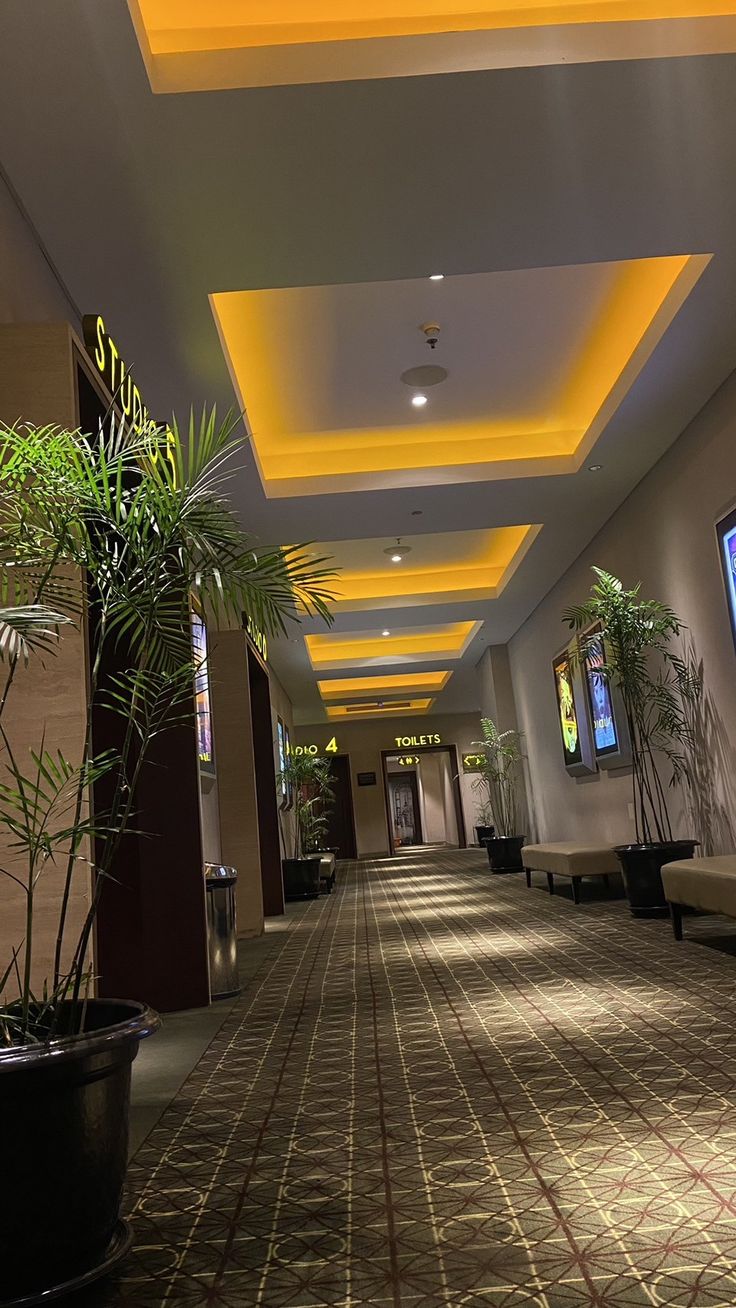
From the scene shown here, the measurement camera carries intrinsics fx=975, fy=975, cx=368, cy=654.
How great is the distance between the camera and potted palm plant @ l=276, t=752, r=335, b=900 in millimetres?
11703

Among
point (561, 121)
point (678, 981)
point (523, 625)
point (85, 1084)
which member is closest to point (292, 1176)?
point (85, 1084)

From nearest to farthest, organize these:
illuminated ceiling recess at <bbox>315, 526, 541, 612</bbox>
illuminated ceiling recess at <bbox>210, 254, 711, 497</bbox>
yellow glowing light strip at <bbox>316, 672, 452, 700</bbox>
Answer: illuminated ceiling recess at <bbox>210, 254, 711, 497</bbox>, illuminated ceiling recess at <bbox>315, 526, 541, 612</bbox>, yellow glowing light strip at <bbox>316, 672, 452, 700</bbox>

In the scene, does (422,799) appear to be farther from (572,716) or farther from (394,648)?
(572,716)

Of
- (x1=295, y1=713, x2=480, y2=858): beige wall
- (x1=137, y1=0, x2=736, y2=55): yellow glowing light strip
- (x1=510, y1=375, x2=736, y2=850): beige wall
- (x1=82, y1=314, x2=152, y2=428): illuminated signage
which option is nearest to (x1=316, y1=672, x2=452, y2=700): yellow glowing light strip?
(x1=295, y1=713, x2=480, y2=858): beige wall

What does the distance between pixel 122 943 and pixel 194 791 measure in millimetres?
798

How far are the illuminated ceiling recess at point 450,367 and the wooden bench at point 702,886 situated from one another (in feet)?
9.57

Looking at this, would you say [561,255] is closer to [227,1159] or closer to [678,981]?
[678,981]

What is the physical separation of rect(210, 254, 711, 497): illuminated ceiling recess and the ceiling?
0.8 inches

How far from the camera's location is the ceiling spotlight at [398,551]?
1073cm

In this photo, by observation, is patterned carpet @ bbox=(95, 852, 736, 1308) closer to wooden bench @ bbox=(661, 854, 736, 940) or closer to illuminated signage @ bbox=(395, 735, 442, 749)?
wooden bench @ bbox=(661, 854, 736, 940)

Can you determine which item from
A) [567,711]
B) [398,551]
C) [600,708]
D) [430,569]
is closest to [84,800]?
[600,708]

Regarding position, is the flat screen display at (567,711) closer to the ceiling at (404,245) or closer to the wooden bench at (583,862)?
the wooden bench at (583,862)

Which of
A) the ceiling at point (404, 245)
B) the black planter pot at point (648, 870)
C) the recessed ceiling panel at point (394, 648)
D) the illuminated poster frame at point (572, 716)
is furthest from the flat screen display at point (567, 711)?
the recessed ceiling panel at point (394, 648)

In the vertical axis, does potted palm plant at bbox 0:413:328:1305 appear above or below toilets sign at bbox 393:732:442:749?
below
